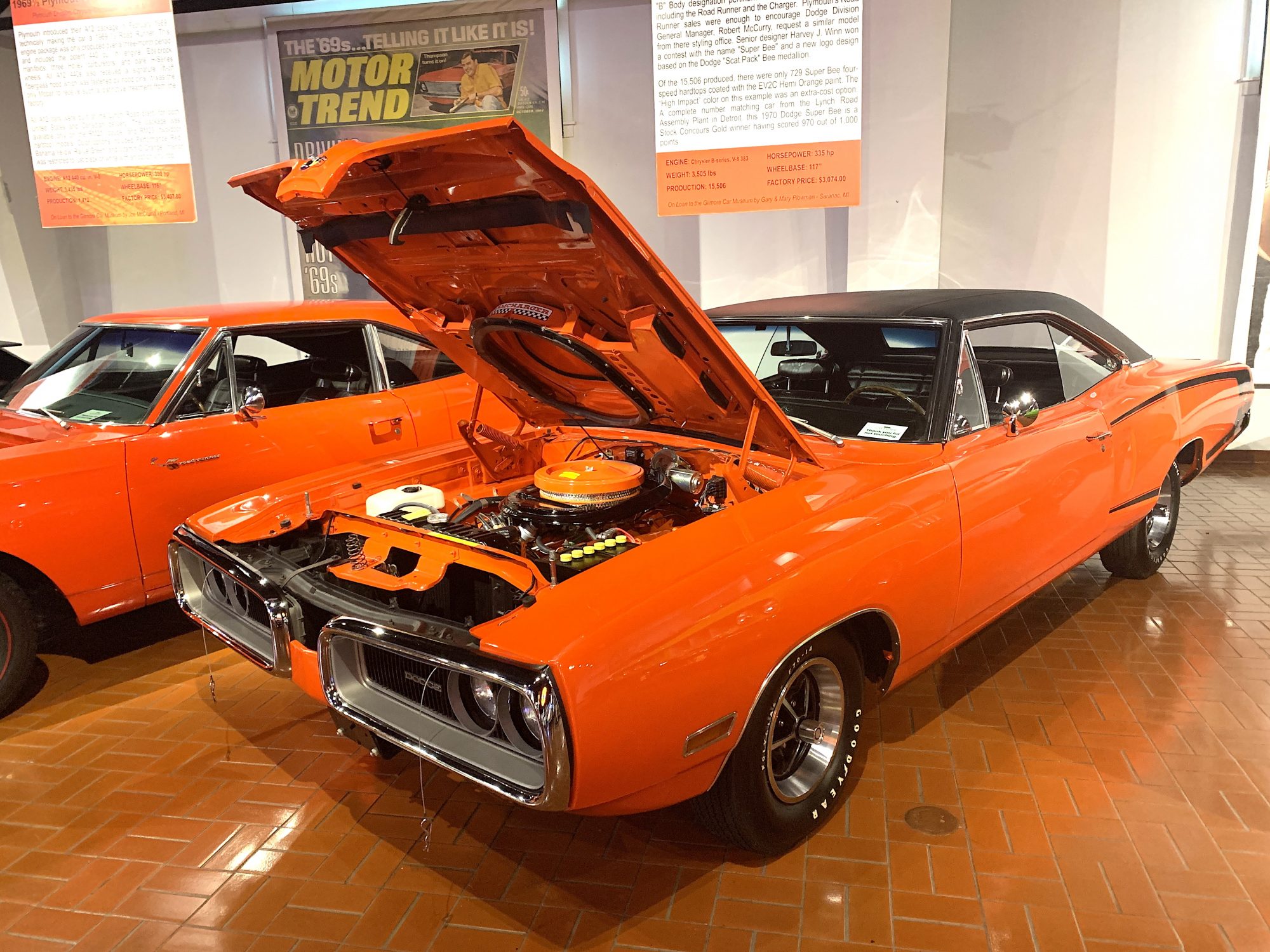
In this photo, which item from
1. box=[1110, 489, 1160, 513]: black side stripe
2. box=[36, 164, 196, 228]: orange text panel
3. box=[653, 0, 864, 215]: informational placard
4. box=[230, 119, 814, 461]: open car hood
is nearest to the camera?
box=[230, 119, 814, 461]: open car hood

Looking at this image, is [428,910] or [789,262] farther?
[789,262]

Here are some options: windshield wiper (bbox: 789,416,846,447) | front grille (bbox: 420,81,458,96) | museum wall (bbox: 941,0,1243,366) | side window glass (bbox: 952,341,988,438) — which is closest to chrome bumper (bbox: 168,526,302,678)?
windshield wiper (bbox: 789,416,846,447)

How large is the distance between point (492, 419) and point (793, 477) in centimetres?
247

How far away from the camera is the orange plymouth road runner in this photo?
1.94 m

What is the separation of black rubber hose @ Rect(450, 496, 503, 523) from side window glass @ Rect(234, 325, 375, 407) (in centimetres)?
172

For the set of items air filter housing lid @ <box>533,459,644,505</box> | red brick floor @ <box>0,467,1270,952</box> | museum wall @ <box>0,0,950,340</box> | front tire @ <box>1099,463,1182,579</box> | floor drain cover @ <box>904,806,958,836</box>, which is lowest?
red brick floor @ <box>0,467,1270,952</box>

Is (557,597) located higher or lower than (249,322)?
lower

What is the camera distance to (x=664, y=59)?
5.47 meters

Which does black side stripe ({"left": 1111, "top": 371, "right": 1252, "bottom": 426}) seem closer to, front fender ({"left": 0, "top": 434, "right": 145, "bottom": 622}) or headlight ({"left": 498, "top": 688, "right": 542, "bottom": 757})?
headlight ({"left": 498, "top": 688, "right": 542, "bottom": 757})

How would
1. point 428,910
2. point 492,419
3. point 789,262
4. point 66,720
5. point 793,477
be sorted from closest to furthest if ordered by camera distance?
point 428,910
point 793,477
point 66,720
point 492,419
point 789,262

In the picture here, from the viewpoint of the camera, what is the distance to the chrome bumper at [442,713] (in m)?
1.76

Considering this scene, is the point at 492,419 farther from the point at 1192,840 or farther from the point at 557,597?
the point at 1192,840

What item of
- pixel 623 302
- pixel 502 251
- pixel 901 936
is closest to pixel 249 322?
pixel 502 251

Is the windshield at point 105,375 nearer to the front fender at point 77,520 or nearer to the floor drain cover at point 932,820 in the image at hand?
the front fender at point 77,520
